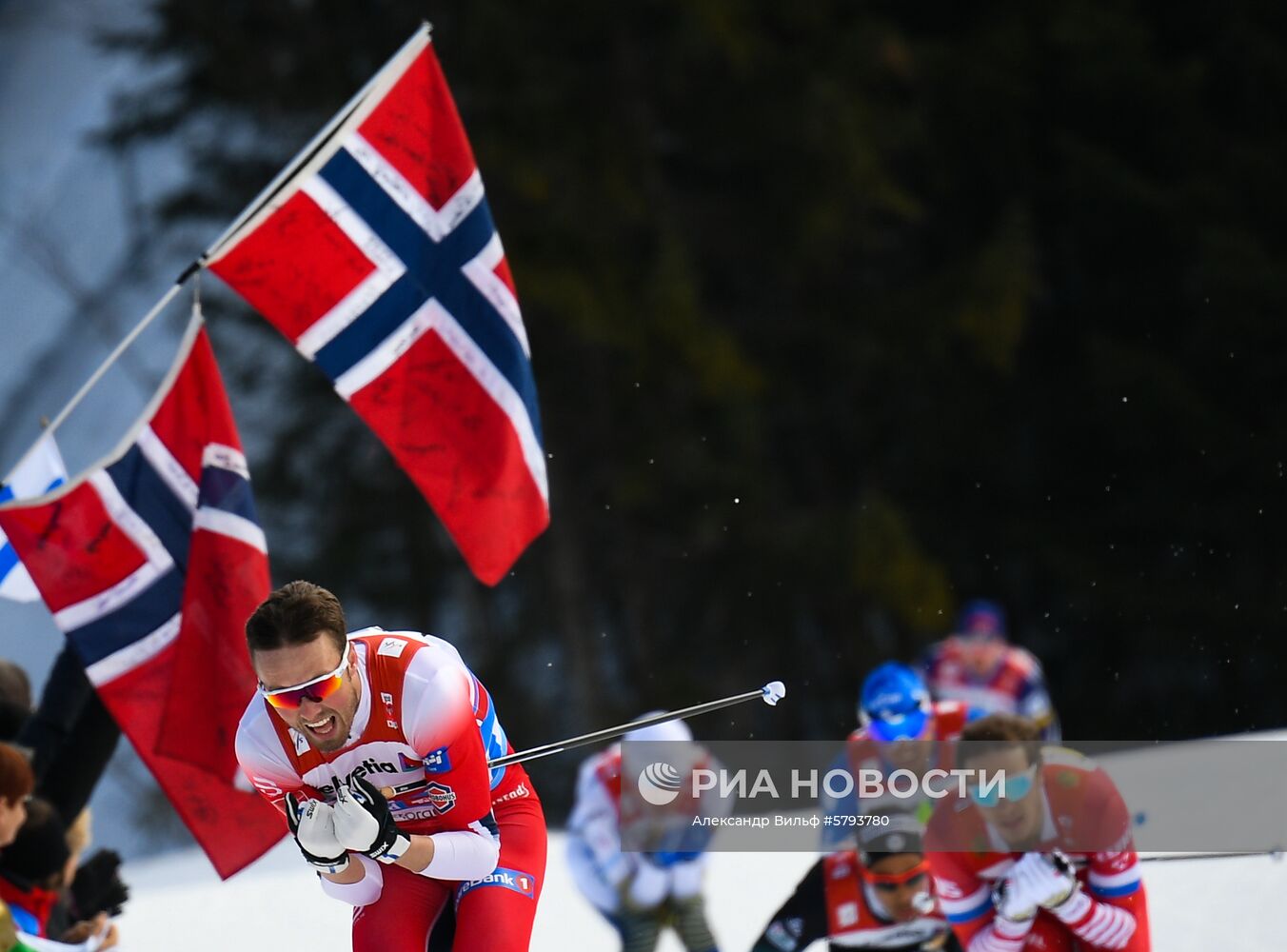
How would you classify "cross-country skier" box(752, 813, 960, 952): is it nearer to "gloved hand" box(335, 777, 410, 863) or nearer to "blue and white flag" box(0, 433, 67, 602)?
"gloved hand" box(335, 777, 410, 863)

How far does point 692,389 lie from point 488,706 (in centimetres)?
1243

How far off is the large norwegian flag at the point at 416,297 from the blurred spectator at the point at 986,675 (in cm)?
467

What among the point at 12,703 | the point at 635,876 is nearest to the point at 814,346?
the point at 635,876

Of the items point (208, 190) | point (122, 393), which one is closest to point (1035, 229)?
point (208, 190)

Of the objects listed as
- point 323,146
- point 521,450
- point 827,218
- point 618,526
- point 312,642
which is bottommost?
point 312,642

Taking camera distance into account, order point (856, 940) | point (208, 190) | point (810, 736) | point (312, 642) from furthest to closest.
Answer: point (208, 190), point (810, 736), point (856, 940), point (312, 642)

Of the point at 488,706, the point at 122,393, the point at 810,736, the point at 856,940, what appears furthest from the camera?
the point at 122,393

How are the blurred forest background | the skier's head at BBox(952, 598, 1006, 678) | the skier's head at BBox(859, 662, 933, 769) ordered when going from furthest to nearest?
the blurred forest background
the skier's head at BBox(952, 598, 1006, 678)
the skier's head at BBox(859, 662, 933, 769)

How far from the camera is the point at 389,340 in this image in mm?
5852

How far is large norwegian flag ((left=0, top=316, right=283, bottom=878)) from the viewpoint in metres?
5.47

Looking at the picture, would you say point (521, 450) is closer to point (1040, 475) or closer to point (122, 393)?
point (1040, 475)

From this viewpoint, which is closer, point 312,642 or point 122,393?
point 312,642

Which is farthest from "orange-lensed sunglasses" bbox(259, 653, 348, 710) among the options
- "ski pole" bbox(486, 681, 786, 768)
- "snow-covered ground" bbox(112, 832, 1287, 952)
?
"snow-covered ground" bbox(112, 832, 1287, 952)

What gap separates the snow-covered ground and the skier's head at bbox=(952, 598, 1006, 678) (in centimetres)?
167
